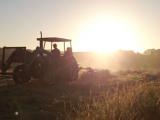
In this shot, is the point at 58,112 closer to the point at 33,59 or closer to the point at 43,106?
the point at 43,106

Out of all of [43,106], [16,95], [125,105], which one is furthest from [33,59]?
[125,105]

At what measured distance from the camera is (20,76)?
23.4 meters

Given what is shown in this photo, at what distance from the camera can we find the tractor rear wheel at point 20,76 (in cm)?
2331

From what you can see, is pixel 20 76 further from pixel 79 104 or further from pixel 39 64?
pixel 79 104

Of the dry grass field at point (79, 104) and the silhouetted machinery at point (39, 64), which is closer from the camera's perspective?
the dry grass field at point (79, 104)

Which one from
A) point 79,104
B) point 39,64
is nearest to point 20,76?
point 39,64

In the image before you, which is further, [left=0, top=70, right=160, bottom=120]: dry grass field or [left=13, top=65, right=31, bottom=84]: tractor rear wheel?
[left=13, top=65, right=31, bottom=84]: tractor rear wheel

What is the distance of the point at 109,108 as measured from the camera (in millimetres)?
10242

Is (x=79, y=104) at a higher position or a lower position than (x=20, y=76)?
lower

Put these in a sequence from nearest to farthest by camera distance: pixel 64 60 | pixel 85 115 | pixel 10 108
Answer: pixel 85 115, pixel 10 108, pixel 64 60

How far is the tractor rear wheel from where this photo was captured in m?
23.3

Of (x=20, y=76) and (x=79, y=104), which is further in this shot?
(x=20, y=76)

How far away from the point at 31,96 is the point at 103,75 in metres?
12.8

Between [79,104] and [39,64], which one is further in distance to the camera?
[39,64]
